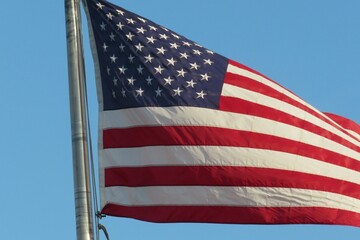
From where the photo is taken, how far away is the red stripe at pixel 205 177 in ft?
42.7

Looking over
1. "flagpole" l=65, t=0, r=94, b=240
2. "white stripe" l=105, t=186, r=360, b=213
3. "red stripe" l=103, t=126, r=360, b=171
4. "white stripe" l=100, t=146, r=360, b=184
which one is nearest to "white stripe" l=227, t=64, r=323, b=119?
"red stripe" l=103, t=126, r=360, b=171

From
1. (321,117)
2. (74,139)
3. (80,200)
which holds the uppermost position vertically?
(321,117)

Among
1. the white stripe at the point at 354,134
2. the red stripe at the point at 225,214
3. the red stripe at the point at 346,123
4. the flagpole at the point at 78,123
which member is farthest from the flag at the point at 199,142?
the red stripe at the point at 346,123

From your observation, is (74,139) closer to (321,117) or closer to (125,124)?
(125,124)

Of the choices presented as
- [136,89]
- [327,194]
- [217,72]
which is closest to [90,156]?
[136,89]

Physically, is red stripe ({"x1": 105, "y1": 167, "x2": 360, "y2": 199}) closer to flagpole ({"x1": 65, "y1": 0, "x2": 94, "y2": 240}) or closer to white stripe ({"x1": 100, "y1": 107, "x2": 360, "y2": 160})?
white stripe ({"x1": 100, "y1": 107, "x2": 360, "y2": 160})

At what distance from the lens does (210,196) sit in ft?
42.8

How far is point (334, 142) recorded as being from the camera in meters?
14.7

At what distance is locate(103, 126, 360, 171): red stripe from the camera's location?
13.3m

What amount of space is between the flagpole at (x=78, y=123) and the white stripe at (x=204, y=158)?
3.20ft

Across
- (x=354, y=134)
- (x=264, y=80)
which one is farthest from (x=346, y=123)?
(x=264, y=80)

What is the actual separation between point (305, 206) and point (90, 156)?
342 cm

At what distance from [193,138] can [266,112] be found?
4.98ft

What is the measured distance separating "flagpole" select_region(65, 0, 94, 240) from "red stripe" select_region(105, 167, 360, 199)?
1.01m
